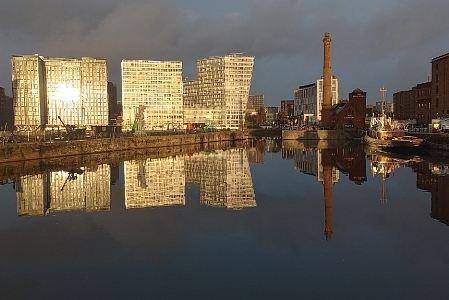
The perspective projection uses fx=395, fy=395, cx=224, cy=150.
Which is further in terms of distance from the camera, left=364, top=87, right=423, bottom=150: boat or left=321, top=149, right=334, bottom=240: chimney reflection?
left=364, top=87, right=423, bottom=150: boat

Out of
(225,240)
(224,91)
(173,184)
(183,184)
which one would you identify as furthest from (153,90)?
(225,240)

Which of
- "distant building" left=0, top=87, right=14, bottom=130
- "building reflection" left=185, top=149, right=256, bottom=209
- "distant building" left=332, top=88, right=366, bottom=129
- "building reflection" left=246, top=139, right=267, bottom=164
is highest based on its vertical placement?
"distant building" left=0, top=87, right=14, bottom=130

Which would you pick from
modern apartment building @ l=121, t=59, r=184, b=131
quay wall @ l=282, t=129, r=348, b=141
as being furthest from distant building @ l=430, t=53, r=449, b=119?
modern apartment building @ l=121, t=59, r=184, b=131

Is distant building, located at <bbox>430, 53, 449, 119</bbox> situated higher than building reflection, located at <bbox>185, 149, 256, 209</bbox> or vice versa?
distant building, located at <bbox>430, 53, 449, 119</bbox>

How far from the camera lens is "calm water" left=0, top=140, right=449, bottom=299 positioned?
29.4ft

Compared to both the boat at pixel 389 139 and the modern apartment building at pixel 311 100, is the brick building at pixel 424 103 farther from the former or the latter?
the modern apartment building at pixel 311 100

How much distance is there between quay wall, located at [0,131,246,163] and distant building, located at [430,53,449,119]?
40.8m

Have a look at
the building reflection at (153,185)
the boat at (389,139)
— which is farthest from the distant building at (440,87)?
the building reflection at (153,185)

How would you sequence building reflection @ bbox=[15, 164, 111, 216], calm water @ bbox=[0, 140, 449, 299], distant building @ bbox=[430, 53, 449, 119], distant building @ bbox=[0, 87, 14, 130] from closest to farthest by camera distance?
calm water @ bbox=[0, 140, 449, 299] → building reflection @ bbox=[15, 164, 111, 216] → distant building @ bbox=[430, 53, 449, 119] → distant building @ bbox=[0, 87, 14, 130]

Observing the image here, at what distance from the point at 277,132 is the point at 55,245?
330ft

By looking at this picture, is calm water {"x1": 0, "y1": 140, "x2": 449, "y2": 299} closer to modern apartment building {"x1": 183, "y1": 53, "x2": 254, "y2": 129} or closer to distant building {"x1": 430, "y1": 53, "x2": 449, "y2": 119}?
distant building {"x1": 430, "y1": 53, "x2": 449, "y2": 119}

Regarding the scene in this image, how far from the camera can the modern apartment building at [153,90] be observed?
436ft

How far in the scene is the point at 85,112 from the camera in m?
122

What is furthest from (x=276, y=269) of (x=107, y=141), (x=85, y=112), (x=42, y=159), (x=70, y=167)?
(x=85, y=112)
